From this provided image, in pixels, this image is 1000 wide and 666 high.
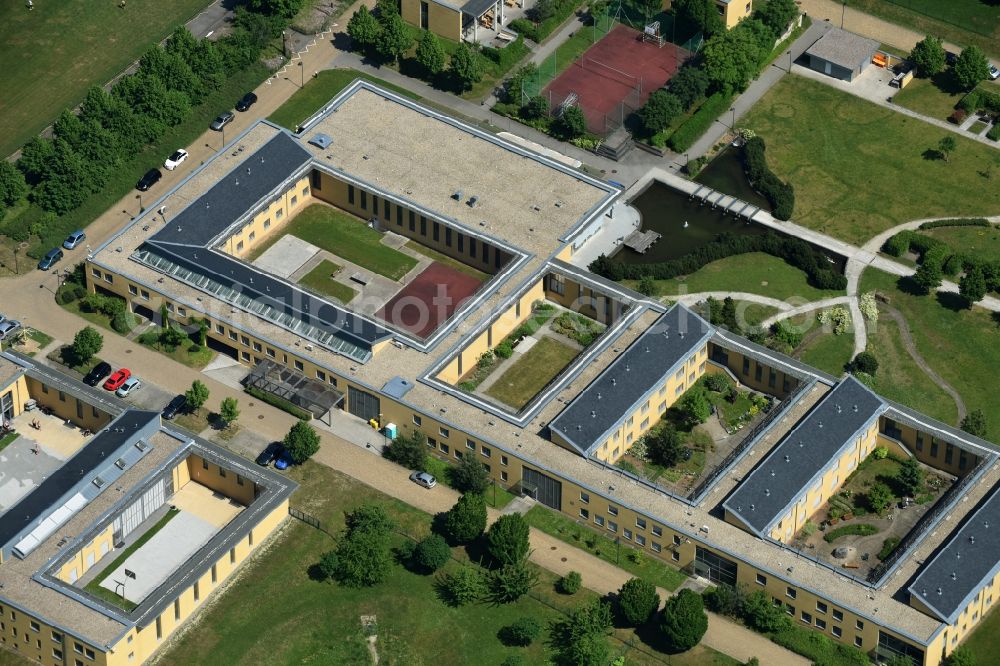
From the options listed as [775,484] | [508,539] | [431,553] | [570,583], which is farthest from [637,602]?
[431,553]

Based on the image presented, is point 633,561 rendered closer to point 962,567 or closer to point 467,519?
point 467,519

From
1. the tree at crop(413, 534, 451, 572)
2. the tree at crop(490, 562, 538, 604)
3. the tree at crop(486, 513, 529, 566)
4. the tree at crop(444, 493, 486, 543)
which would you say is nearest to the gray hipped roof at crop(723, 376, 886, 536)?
the tree at crop(486, 513, 529, 566)

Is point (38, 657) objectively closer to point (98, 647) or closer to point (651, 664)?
point (98, 647)

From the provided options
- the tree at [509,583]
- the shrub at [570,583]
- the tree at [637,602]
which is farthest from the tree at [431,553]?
the tree at [637,602]

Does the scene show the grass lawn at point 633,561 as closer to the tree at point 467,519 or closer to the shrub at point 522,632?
the tree at point 467,519

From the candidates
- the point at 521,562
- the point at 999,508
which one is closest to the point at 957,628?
the point at 999,508

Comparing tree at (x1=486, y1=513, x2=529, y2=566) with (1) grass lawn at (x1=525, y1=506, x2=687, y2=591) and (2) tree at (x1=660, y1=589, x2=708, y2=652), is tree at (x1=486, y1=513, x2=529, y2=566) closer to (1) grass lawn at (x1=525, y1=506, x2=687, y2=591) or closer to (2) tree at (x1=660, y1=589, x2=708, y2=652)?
(1) grass lawn at (x1=525, y1=506, x2=687, y2=591)
